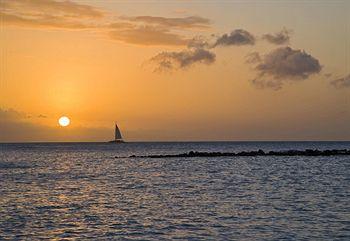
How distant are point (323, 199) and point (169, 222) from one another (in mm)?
14540

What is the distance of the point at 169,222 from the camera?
2953 centimetres

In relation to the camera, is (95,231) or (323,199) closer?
(95,231)

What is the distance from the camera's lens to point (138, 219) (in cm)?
3059

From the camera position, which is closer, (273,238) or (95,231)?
(273,238)

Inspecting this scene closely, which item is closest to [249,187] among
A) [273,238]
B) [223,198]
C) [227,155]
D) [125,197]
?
[223,198]

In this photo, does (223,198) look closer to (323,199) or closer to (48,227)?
(323,199)

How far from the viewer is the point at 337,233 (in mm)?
25828

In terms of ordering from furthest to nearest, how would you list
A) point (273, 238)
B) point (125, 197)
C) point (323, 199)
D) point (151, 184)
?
1. point (151, 184)
2. point (125, 197)
3. point (323, 199)
4. point (273, 238)

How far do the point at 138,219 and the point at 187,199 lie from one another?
987 centimetres

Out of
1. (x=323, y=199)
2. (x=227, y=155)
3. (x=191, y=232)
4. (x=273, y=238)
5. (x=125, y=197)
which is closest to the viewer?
(x=273, y=238)

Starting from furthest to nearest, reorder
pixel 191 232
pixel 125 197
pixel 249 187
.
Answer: pixel 249 187, pixel 125 197, pixel 191 232

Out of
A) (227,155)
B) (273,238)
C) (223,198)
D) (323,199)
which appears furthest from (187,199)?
(227,155)

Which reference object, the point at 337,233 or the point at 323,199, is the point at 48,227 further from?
the point at 323,199

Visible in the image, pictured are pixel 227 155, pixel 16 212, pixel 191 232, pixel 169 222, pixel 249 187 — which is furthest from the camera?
pixel 227 155
